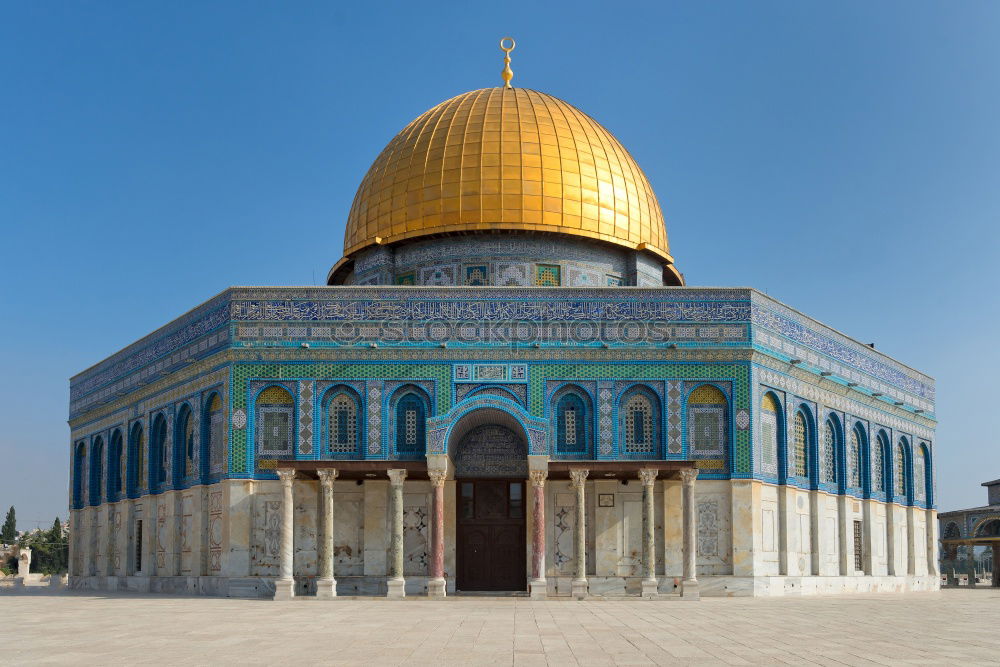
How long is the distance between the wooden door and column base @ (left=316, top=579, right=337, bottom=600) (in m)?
2.91

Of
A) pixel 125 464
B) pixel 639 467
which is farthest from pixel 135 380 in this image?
pixel 639 467

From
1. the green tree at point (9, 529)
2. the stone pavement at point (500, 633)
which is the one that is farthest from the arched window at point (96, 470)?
the green tree at point (9, 529)

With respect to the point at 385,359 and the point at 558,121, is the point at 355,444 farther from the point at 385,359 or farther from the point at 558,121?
the point at 558,121

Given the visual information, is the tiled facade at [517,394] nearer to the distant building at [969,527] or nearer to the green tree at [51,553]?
the distant building at [969,527]

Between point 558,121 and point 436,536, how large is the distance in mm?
12172

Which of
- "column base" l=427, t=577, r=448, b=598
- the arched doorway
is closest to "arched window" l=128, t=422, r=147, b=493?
the arched doorway

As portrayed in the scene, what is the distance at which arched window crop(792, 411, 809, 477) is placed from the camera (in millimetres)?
27500

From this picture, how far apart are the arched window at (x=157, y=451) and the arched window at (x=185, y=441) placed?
126 cm

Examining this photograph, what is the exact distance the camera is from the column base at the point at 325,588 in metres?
24.0

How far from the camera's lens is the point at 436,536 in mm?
23953

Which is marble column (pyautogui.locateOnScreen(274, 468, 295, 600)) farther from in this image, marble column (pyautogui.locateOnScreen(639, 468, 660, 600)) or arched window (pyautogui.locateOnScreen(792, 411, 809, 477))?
arched window (pyautogui.locateOnScreen(792, 411, 809, 477))

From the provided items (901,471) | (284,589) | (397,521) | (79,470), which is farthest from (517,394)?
(79,470)

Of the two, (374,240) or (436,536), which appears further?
(374,240)

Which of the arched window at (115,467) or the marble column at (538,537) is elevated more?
the arched window at (115,467)
